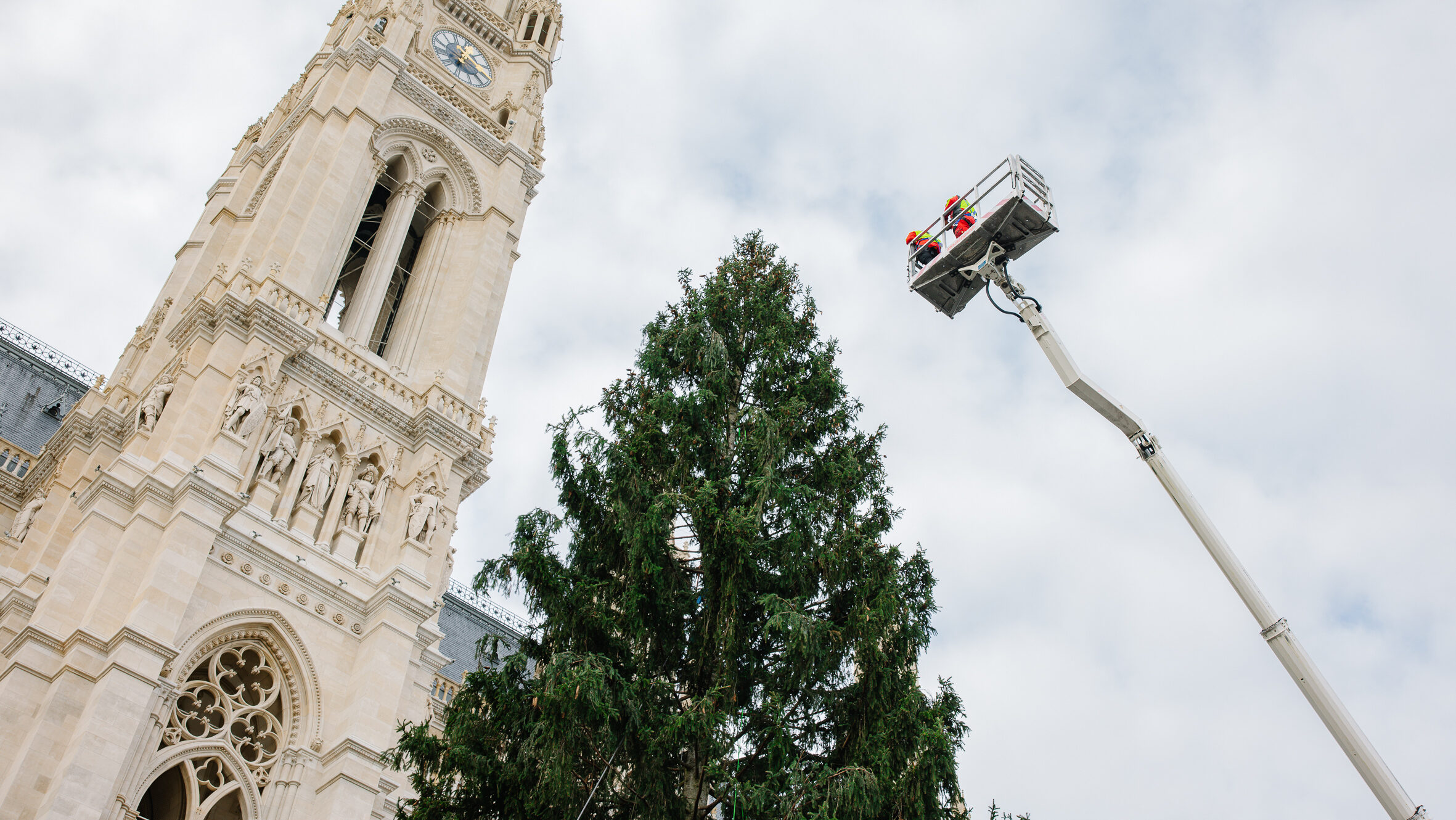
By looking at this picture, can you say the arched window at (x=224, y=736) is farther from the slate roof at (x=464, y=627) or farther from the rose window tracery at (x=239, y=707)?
the slate roof at (x=464, y=627)

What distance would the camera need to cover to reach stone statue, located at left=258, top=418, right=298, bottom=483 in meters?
22.6

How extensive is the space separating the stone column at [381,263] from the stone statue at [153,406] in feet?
13.4

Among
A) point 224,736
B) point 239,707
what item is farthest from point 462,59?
point 224,736

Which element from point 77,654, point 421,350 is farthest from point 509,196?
point 77,654

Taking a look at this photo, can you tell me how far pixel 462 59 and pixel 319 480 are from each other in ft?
51.0

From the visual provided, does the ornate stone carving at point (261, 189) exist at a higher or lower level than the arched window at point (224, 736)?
higher

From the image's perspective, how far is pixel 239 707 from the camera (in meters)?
20.4

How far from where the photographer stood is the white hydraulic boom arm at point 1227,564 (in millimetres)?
14445

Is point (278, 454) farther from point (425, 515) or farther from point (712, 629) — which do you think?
point (712, 629)

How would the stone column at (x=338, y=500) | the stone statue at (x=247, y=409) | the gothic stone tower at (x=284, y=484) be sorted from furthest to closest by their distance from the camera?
the stone column at (x=338, y=500) < the stone statue at (x=247, y=409) < the gothic stone tower at (x=284, y=484)

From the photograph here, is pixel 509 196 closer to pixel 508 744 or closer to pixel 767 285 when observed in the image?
pixel 767 285

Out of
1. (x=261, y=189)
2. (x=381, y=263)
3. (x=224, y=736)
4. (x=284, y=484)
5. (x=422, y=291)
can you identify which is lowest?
(x=224, y=736)

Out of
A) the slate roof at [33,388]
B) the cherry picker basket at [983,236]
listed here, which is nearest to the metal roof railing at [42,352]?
the slate roof at [33,388]

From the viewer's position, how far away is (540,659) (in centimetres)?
1321
